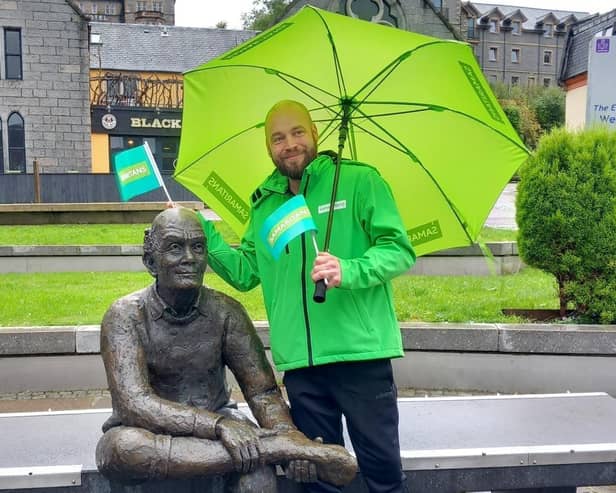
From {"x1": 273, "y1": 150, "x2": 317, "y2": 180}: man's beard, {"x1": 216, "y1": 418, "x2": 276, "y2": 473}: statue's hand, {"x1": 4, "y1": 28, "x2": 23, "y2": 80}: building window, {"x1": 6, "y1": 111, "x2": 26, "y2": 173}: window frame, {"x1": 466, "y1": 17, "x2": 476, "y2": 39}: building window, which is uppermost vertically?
{"x1": 466, "y1": 17, "x2": 476, "y2": 39}: building window

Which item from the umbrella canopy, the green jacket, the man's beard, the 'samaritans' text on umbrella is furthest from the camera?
the 'samaritans' text on umbrella

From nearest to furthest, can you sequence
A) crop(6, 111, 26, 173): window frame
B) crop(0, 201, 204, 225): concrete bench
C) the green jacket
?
1. the green jacket
2. crop(0, 201, 204, 225): concrete bench
3. crop(6, 111, 26, 173): window frame

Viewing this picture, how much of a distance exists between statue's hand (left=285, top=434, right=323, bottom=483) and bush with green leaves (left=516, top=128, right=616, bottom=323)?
4396mm

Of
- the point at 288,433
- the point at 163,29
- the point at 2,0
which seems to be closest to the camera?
the point at 288,433

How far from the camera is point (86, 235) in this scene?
13422 mm

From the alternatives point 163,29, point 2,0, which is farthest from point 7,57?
point 163,29

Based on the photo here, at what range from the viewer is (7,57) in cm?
2927

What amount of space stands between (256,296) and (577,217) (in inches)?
146

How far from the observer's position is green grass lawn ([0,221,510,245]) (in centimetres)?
1230

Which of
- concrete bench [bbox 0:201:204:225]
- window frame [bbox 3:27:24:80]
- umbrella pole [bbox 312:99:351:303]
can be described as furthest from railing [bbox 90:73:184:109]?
umbrella pole [bbox 312:99:351:303]

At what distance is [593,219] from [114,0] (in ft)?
270

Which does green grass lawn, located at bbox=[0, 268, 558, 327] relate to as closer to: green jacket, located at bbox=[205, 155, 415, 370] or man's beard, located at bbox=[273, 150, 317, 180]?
green jacket, located at bbox=[205, 155, 415, 370]

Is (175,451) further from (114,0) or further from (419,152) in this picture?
(114,0)

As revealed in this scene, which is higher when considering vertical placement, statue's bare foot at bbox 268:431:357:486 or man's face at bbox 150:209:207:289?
man's face at bbox 150:209:207:289
